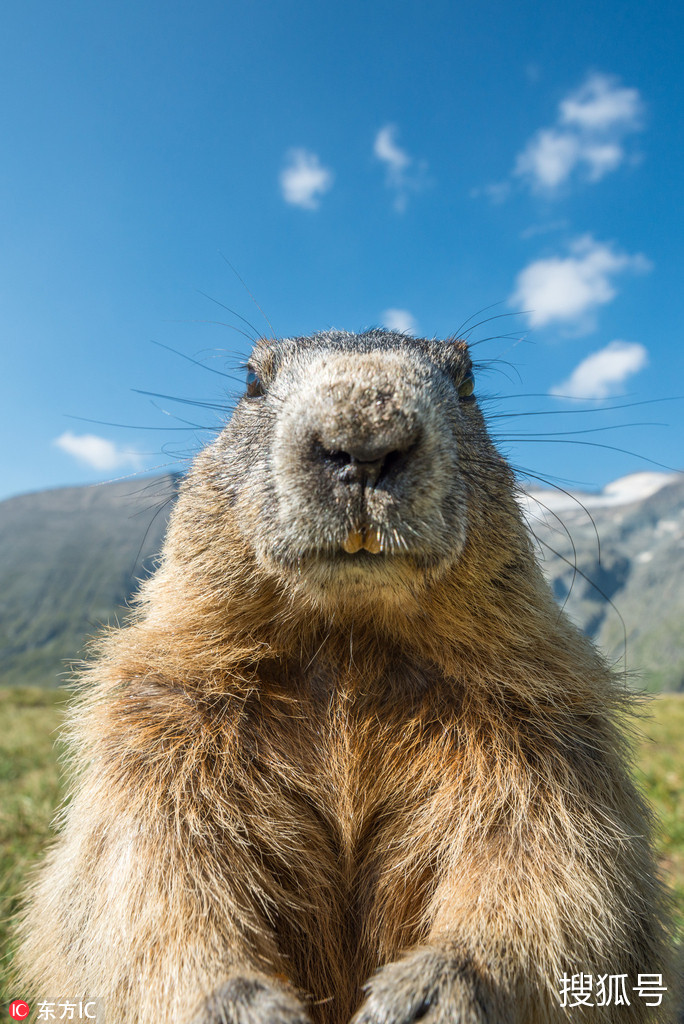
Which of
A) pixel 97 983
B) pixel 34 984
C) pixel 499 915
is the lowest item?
pixel 34 984

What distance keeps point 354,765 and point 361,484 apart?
1322mm

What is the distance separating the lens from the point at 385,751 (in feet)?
9.44

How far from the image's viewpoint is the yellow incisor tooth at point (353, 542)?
234cm

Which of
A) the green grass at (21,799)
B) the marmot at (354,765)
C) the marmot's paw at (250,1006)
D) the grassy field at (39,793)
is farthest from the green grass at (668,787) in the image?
the green grass at (21,799)

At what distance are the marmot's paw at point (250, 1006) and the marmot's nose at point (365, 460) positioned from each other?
1.72 meters

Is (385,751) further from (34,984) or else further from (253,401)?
(34,984)

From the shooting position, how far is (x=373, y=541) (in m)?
2.36

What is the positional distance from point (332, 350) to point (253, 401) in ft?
2.05

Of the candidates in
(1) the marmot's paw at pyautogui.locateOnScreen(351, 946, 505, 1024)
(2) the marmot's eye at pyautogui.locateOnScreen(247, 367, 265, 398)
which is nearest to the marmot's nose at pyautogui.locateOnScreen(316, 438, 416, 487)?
(2) the marmot's eye at pyautogui.locateOnScreen(247, 367, 265, 398)

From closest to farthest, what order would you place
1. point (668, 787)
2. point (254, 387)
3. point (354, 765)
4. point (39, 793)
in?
point (354, 765) < point (254, 387) < point (39, 793) < point (668, 787)

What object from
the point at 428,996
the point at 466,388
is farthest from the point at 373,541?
the point at 466,388

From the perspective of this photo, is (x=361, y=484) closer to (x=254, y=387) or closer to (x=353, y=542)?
(x=353, y=542)

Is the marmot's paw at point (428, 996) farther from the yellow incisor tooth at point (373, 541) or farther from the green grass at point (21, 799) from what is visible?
the green grass at point (21, 799)

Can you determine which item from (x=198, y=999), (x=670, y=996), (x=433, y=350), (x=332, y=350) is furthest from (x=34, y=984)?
(x=433, y=350)
